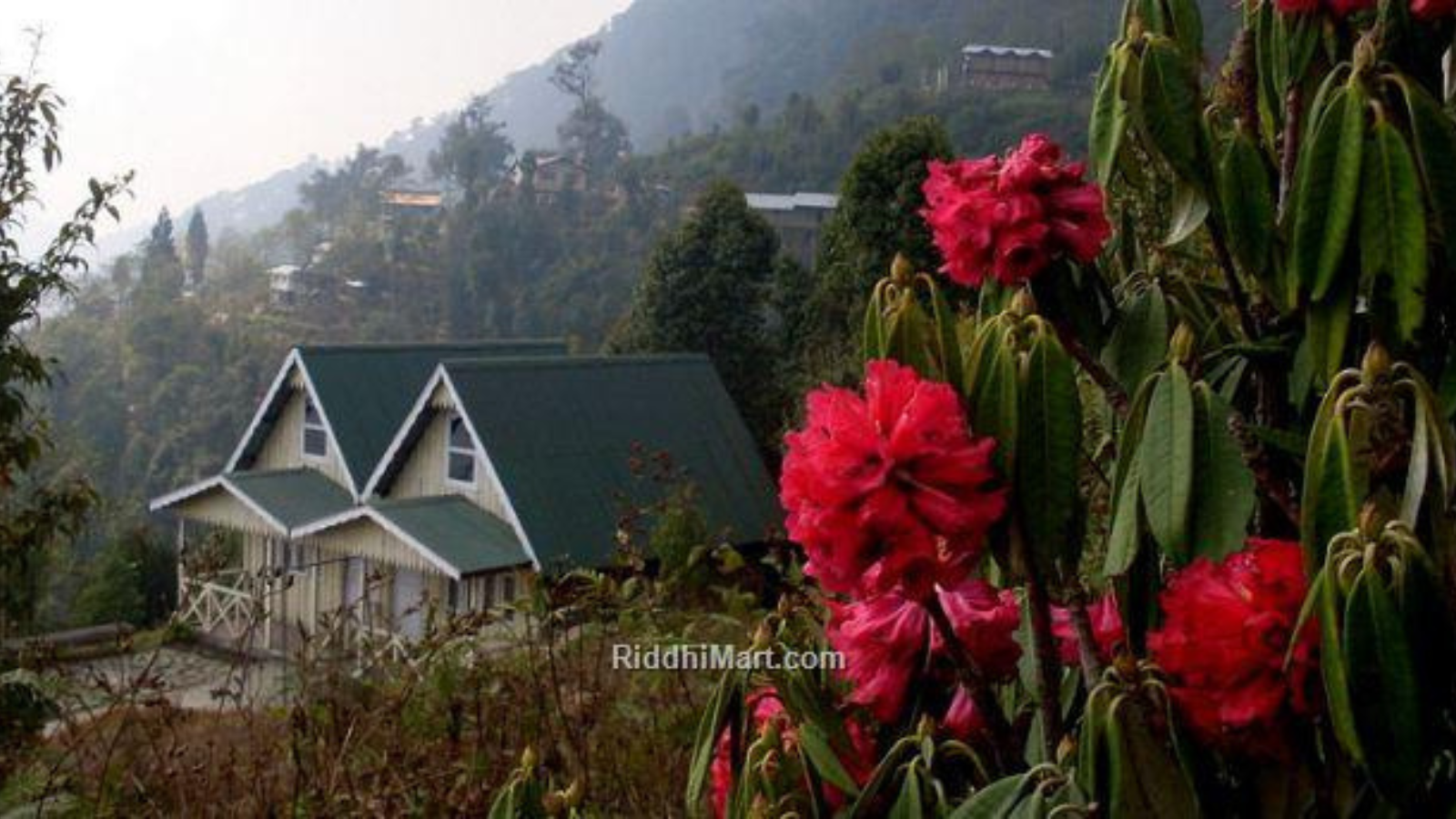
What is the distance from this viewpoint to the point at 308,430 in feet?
40.9

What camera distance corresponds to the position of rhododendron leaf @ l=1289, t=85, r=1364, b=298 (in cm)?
101

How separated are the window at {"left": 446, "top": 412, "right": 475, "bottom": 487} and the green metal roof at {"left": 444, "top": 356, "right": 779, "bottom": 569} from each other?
1.21 ft

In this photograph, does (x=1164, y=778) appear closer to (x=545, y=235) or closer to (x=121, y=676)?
(x=121, y=676)

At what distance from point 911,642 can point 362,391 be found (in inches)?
458

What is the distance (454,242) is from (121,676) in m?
31.1

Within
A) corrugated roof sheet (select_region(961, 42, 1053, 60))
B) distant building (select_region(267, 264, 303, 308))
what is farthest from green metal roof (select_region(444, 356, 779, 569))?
corrugated roof sheet (select_region(961, 42, 1053, 60))

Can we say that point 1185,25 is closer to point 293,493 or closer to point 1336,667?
point 1336,667

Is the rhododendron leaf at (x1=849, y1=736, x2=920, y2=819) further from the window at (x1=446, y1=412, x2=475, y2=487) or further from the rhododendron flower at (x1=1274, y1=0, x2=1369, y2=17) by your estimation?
the window at (x1=446, y1=412, x2=475, y2=487)

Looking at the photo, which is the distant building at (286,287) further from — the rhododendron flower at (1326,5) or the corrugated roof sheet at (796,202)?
the rhododendron flower at (1326,5)

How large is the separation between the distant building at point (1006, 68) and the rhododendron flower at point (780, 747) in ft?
111

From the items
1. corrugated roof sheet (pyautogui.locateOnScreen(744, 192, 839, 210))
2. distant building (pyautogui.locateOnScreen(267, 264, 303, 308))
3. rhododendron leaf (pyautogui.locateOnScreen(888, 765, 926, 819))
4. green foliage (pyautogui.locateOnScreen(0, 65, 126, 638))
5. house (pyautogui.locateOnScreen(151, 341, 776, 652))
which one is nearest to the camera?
rhododendron leaf (pyautogui.locateOnScreen(888, 765, 926, 819))

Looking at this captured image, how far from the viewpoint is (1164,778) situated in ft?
3.11

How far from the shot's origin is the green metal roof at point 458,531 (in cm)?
955

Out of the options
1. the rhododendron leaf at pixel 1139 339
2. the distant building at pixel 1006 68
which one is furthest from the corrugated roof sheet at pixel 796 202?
the rhododendron leaf at pixel 1139 339
